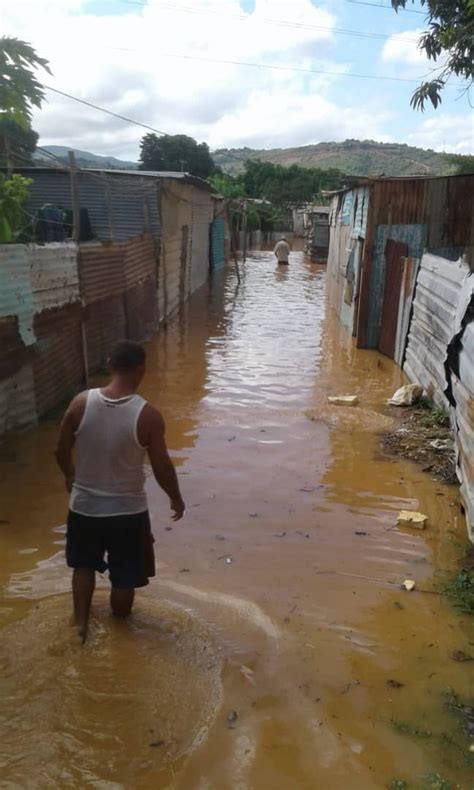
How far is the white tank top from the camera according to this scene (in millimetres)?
3074

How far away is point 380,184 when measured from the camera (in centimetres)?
1149

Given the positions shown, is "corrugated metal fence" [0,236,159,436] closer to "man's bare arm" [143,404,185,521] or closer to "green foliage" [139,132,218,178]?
"man's bare arm" [143,404,185,521]

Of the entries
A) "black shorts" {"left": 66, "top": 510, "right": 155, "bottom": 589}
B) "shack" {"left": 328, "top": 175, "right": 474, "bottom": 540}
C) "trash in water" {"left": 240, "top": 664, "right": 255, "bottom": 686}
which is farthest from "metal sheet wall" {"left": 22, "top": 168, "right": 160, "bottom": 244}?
"trash in water" {"left": 240, "top": 664, "right": 255, "bottom": 686}

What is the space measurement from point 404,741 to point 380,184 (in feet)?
34.0

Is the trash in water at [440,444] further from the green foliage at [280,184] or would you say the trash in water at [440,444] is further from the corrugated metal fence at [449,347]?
the green foliage at [280,184]

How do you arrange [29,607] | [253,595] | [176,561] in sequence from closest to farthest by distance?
[29,607]
[253,595]
[176,561]

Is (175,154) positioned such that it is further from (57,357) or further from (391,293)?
(57,357)

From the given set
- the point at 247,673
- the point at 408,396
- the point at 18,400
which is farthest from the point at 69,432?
the point at 408,396

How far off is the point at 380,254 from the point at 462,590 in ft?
28.6

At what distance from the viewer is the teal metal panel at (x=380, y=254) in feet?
37.9

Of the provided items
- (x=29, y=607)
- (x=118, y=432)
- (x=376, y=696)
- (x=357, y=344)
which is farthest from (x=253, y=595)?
(x=357, y=344)

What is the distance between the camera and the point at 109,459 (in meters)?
3.14

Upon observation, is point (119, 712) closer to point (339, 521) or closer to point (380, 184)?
point (339, 521)

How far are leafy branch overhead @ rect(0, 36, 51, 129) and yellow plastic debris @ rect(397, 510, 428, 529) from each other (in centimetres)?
468
